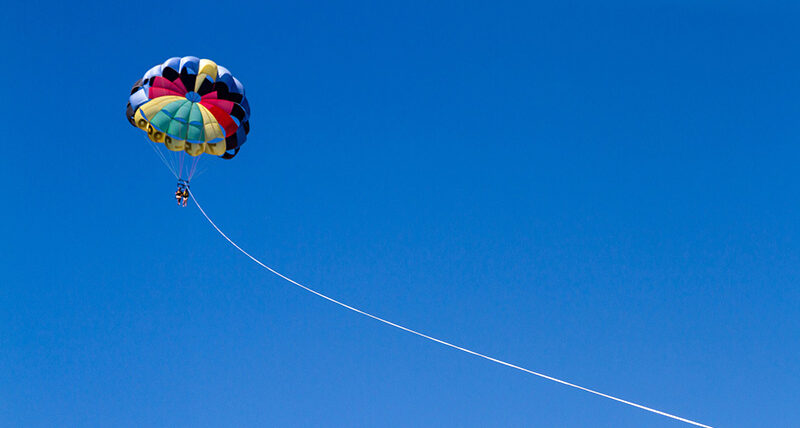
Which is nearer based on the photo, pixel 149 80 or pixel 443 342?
pixel 443 342

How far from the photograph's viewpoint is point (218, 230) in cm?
2608

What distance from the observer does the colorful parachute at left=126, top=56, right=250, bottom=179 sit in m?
29.9

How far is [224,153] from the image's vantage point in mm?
31906

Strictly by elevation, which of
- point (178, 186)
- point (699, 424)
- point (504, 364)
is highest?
point (178, 186)

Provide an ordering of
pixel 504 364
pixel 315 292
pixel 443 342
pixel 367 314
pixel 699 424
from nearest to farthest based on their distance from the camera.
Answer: pixel 699 424, pixel 504 364, pixel 443 342, pixel 367 314, pixel 315 292

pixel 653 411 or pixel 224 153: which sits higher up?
pixel 224 153

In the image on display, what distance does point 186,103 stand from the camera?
99.6 ft

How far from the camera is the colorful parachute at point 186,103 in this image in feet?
98.1

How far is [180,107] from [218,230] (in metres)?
6.54

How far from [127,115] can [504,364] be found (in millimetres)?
21828

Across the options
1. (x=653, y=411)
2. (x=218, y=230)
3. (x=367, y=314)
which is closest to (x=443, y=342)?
(x=367, y=314)

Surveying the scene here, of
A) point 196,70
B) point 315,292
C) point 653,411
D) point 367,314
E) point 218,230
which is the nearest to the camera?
point 653,411

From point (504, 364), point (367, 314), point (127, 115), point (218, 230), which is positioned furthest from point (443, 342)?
point (127, 115)

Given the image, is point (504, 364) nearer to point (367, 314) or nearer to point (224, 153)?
point (367, 314)
